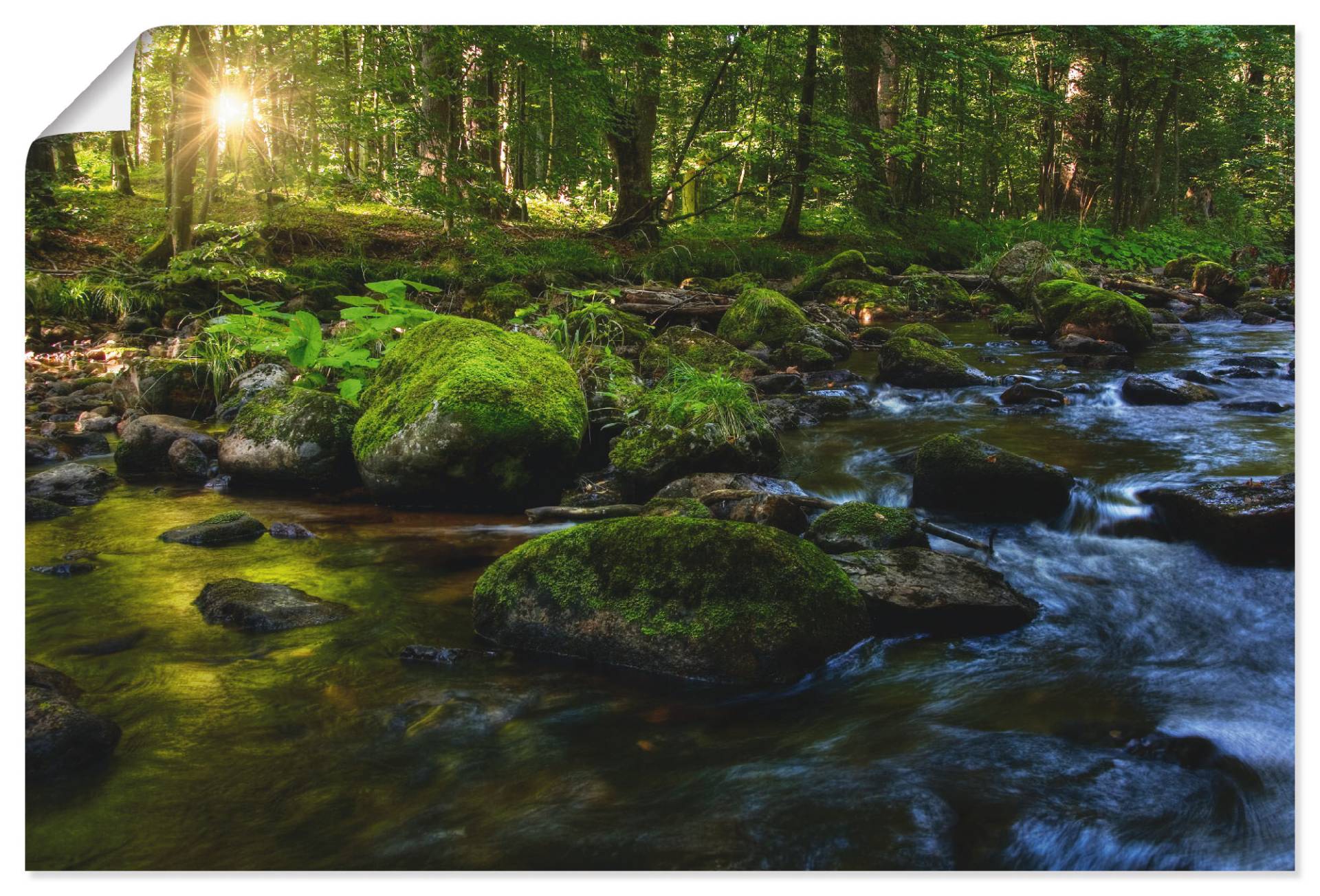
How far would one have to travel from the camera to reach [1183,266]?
9.76 metres

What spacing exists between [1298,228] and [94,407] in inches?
285

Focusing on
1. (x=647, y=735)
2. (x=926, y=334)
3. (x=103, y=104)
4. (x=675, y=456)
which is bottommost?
(x=647, y=735)

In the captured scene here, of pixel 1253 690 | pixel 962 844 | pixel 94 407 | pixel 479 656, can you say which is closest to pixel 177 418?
pixel 94 407

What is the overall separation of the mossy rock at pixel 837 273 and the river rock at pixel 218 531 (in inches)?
321

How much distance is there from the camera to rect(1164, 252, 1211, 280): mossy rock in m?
8.94

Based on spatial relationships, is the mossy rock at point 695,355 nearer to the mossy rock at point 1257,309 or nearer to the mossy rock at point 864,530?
the mossy rock at point 864,530

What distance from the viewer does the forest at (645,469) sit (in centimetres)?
197

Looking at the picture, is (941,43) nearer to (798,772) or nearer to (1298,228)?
(1298,228)

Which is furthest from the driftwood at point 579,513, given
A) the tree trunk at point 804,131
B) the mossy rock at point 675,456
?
the tree trunk at point 804,131

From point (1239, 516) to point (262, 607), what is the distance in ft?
12.6

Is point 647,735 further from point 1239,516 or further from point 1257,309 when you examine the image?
point 1257,309

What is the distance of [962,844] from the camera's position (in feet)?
5.92

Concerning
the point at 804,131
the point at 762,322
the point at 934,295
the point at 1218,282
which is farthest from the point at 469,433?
the point at 1218,282

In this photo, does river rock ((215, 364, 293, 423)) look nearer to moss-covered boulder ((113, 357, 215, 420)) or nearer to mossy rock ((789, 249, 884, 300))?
moss-covered boulder ((113, 357, 215, 420))
